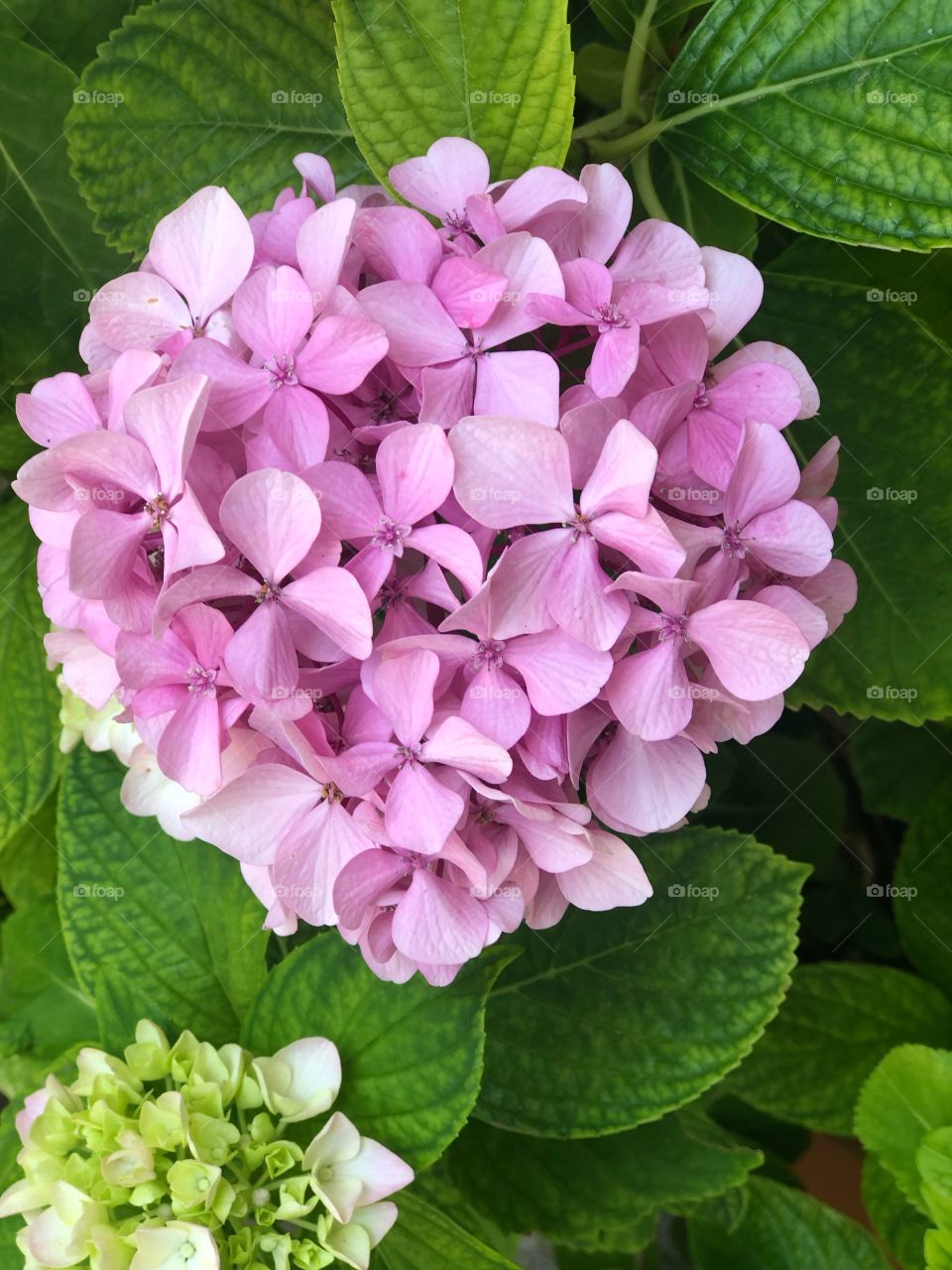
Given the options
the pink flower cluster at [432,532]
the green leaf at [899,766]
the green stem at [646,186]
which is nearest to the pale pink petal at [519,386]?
the pink flower cluster at [432,532]

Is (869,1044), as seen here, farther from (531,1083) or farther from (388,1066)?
(388,1066)

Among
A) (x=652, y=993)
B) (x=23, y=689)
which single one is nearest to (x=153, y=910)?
(x=23, y=689)

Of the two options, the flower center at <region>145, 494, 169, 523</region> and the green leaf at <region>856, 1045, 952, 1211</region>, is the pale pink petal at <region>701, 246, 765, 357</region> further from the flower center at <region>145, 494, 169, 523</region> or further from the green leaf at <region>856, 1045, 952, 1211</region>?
the green leaf at <region>856, 1045, 952, 1211</region>

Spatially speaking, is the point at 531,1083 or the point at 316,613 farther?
the point at 531,1083

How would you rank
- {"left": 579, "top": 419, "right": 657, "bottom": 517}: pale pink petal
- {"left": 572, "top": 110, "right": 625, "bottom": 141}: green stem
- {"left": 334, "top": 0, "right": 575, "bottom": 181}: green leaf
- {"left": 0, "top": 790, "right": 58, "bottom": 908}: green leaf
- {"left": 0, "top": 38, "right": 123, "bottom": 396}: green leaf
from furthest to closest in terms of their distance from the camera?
{"left": 0, "top": 790, "right": 58, "bottom": 908}: green leaf < {"left": 0, "top": 38, "right": 123, "bottom": 396}: green leaf < {"left": 572, "top": 110, "right": 625, "bottom": 141}: green stem < {"left": 334, "top": 0, "right": 575, "bottom": 181}: green leaf < {"left": 579, "top": 419, "right": 657, "bottom": 517}: pale pink petal

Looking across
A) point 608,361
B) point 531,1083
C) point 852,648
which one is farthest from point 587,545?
point 531,1083

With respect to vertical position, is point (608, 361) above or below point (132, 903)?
above

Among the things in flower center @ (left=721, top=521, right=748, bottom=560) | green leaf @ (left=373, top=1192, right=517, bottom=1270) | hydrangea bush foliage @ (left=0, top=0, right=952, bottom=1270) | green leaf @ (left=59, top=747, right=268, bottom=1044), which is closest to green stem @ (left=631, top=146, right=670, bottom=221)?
hydrangea bush foliage @ (left=0, top=0, right=952, bottom=1270)
